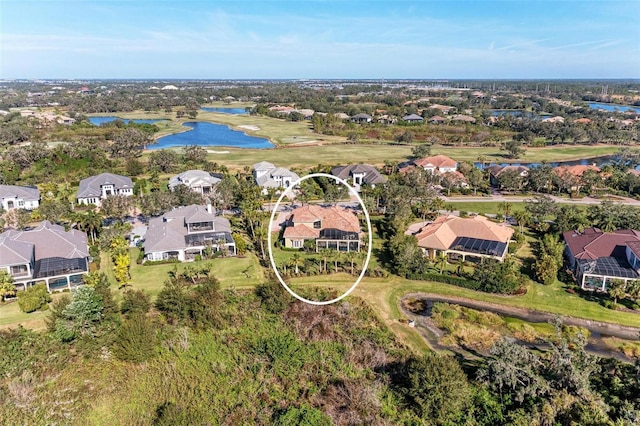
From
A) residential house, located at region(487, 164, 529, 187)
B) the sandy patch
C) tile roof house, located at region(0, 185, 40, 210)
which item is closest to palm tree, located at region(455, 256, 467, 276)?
residential house, located at region(487, 164, 529, 187)

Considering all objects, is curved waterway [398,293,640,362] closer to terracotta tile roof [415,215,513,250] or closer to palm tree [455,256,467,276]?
palm tree [455,256,467,276]

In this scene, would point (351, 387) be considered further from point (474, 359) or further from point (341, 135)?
point (341, 135)

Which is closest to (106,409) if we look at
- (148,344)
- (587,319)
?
(148,344)

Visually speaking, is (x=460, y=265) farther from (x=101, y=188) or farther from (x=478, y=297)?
(x=101, y=188)

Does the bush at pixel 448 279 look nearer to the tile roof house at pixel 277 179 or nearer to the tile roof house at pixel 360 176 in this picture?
the tile roof house at pixel 360 176

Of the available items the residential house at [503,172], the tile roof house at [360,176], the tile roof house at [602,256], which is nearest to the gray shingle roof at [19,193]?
the tile roof house at [360,176]
